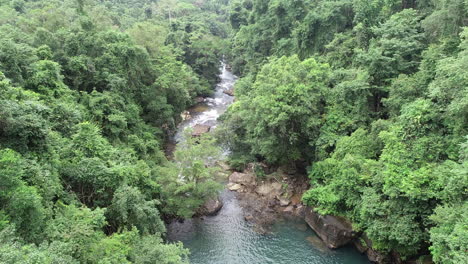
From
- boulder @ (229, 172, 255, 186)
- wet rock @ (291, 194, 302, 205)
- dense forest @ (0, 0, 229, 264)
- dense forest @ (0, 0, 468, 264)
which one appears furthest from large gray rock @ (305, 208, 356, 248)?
dense forest @ (0, 0, 229, 264)

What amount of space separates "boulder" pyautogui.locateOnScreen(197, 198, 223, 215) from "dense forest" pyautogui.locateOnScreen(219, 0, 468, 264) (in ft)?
20.6

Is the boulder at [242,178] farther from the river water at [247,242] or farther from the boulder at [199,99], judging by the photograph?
the boulder at [199,99]

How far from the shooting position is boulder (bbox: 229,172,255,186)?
30.1 metres

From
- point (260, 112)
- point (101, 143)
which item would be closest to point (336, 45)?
point (260, 112)

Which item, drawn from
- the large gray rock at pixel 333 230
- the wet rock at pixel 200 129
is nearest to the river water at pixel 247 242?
the large gray rock at pixel 333 230

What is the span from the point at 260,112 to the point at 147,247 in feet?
49.6

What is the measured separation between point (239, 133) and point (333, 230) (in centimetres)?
1398

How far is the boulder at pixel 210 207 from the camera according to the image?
84.4ft

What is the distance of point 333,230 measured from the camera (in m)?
22.4

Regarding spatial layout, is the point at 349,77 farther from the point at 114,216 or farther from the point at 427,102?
the point at 114,216

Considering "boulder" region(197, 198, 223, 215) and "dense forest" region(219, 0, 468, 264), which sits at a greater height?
"dense forest" region(219, 0, 468, 264)

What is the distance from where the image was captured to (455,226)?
15.1 meters

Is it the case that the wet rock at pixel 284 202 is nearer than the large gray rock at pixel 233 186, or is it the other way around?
the wet rock at pixel 284 202

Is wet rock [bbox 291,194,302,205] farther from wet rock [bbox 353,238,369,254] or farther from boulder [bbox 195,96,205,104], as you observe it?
boulder [bbox 195,96,205,104]
